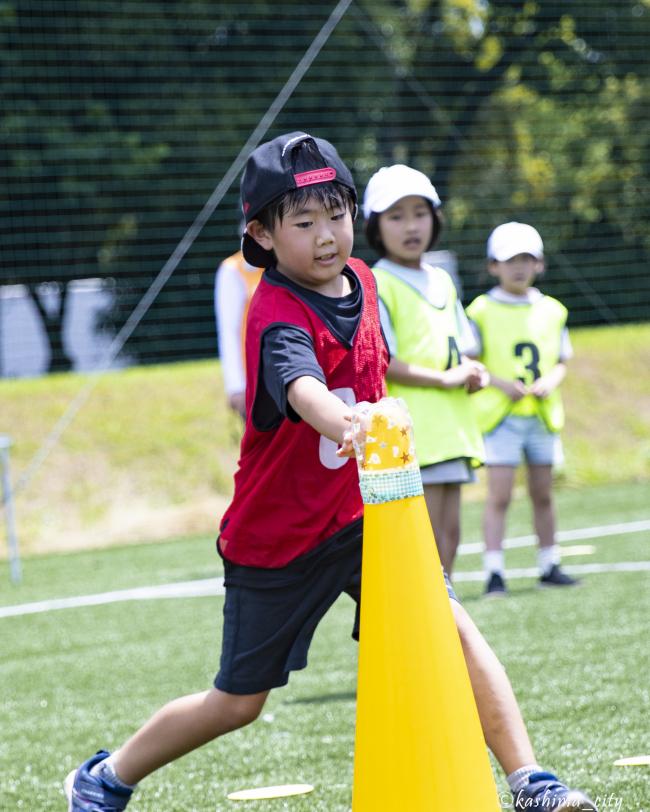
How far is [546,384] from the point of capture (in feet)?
20.4

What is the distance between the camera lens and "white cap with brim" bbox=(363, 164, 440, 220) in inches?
163

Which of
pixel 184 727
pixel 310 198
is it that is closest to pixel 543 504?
pixel 184 727

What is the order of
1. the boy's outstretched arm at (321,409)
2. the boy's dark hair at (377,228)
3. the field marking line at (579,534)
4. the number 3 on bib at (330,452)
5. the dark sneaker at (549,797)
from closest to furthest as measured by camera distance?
the boy's outstretched arm at (321,409), the dark sneaker at (549,797), the number 3 on bib at (330,452), the boy's dark hair at (377,228), the field marking line at (579,534)

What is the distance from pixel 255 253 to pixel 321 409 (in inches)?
23.7

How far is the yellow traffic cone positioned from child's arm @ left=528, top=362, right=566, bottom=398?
13.6 feet

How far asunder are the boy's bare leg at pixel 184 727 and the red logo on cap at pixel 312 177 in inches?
40.4

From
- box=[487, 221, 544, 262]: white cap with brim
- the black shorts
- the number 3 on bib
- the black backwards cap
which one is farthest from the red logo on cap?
box=[487, 221, 544, 262]: white cap with brim

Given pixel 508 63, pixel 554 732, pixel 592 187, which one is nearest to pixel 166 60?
pixel 508 63

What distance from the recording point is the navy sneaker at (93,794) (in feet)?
9.32

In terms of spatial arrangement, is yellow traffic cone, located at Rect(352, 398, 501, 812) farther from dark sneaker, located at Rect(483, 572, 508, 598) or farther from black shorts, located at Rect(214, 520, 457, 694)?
dark sneaker, located at Rect(483, 572, 508, 598)

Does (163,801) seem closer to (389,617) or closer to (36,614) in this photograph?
(389,617)

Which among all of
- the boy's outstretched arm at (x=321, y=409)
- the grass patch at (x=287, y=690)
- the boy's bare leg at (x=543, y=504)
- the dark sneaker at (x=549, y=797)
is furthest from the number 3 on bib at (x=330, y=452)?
the boy's bare leg at (x=543, y=504)

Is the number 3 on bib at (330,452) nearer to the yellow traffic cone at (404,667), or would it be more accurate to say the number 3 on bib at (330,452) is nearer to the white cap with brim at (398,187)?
the yellow traffic cone at (404,667)

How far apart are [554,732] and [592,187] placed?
15.8m
